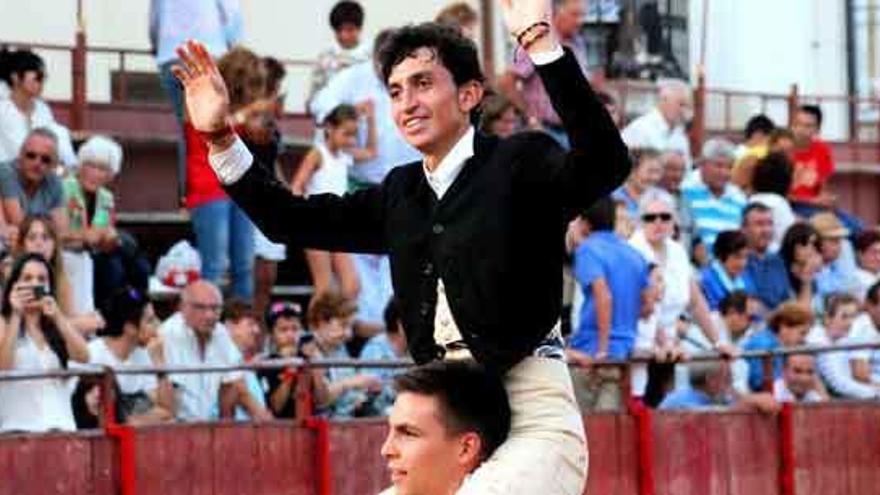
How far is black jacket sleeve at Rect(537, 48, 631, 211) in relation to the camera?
9180 millimetres

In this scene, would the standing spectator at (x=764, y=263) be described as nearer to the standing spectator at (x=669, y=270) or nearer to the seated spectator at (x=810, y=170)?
the standing spectator at (x=669, y=270)

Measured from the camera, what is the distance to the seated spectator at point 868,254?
65.6ft

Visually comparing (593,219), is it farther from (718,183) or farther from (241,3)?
(241,3)

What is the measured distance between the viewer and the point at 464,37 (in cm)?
962

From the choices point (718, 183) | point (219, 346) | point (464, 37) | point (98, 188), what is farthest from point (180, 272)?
point (464, 37)

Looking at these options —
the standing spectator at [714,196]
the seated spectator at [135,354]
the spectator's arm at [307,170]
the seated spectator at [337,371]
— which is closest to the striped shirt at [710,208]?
the standing spectator at [714,196]

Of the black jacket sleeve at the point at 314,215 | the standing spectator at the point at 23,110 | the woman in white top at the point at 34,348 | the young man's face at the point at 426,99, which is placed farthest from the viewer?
the standing spectator at the point at 23,110

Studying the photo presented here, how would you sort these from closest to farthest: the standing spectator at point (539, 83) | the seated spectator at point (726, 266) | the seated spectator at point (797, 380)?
the seated spectator at point (797, 380), the seated spectator at point (726, 266), the standing spectator at point (539, 83)

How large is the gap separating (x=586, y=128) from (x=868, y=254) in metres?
11.2

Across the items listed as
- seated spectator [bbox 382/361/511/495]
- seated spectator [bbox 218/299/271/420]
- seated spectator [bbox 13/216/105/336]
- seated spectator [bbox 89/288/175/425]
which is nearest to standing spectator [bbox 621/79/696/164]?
seated spectator [bbox 218/299/271/420]

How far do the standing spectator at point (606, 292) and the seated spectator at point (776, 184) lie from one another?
10.8 ft

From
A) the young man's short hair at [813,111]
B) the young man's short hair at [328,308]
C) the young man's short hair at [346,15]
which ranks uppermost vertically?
the young man's short hair at [346,15]

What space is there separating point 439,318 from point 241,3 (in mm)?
12043

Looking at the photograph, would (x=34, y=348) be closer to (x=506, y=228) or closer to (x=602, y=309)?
(x=602, y=309)
